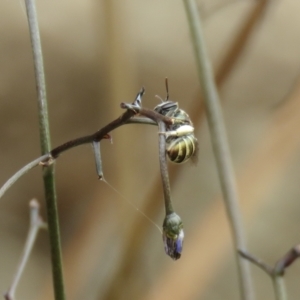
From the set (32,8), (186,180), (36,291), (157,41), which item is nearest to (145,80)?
(157,41)

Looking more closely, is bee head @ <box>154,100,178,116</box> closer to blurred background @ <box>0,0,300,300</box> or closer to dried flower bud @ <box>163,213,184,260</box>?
dried flower bud @ <box>163,213,184,260</box>

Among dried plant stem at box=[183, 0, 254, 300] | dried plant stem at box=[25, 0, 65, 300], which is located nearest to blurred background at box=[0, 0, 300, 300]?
dried plant stem at box=[183, 0, 254, 300]

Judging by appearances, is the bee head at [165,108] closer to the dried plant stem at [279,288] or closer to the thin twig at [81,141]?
the thin twig at [81,141]

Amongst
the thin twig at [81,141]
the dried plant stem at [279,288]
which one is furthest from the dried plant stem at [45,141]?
the dried plant stem at [279,288]

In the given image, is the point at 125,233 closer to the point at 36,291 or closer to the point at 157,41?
the point at 36,291

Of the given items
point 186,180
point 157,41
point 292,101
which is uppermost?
point 157,41
